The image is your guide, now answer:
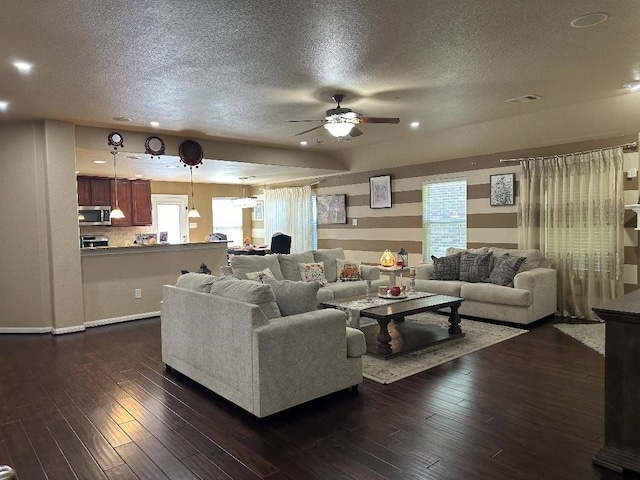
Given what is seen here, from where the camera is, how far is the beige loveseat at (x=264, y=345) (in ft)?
9.66

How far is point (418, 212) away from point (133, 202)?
249 inches

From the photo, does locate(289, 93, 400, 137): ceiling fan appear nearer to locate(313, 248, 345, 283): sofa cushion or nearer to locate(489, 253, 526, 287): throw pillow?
locate(313, 248, 345, 283): sofa cushion

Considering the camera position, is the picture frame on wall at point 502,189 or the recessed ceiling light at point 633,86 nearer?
the recessed ceiling light at point 633,86

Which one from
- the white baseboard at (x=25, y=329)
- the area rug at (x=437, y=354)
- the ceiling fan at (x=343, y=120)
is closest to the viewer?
the area rug at (x=437, y=354)

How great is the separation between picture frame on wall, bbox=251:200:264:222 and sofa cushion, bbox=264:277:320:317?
8.72 metres

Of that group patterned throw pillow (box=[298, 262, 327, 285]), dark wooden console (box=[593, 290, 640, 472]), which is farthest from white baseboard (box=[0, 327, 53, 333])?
dark wooden console (box=[593, 290, 640, 472])

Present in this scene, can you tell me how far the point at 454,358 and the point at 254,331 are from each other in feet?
7.43

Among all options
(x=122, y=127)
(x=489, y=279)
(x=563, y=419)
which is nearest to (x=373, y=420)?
(x=563, y=419)

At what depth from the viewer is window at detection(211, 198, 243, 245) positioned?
11.8 m

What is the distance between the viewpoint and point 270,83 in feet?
14.0

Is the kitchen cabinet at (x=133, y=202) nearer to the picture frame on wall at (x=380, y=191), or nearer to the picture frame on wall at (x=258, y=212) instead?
the picture frame on wall at (x=258, y=212)

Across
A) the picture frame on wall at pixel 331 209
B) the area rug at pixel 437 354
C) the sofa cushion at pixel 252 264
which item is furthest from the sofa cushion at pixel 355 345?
the picture frame on wall at pixel 331 209

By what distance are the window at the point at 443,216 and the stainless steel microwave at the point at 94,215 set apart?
6632 millimetres

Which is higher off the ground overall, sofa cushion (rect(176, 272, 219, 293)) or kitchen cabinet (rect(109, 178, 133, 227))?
kitchen cabinet (rect(109, 178, 133, 227))
